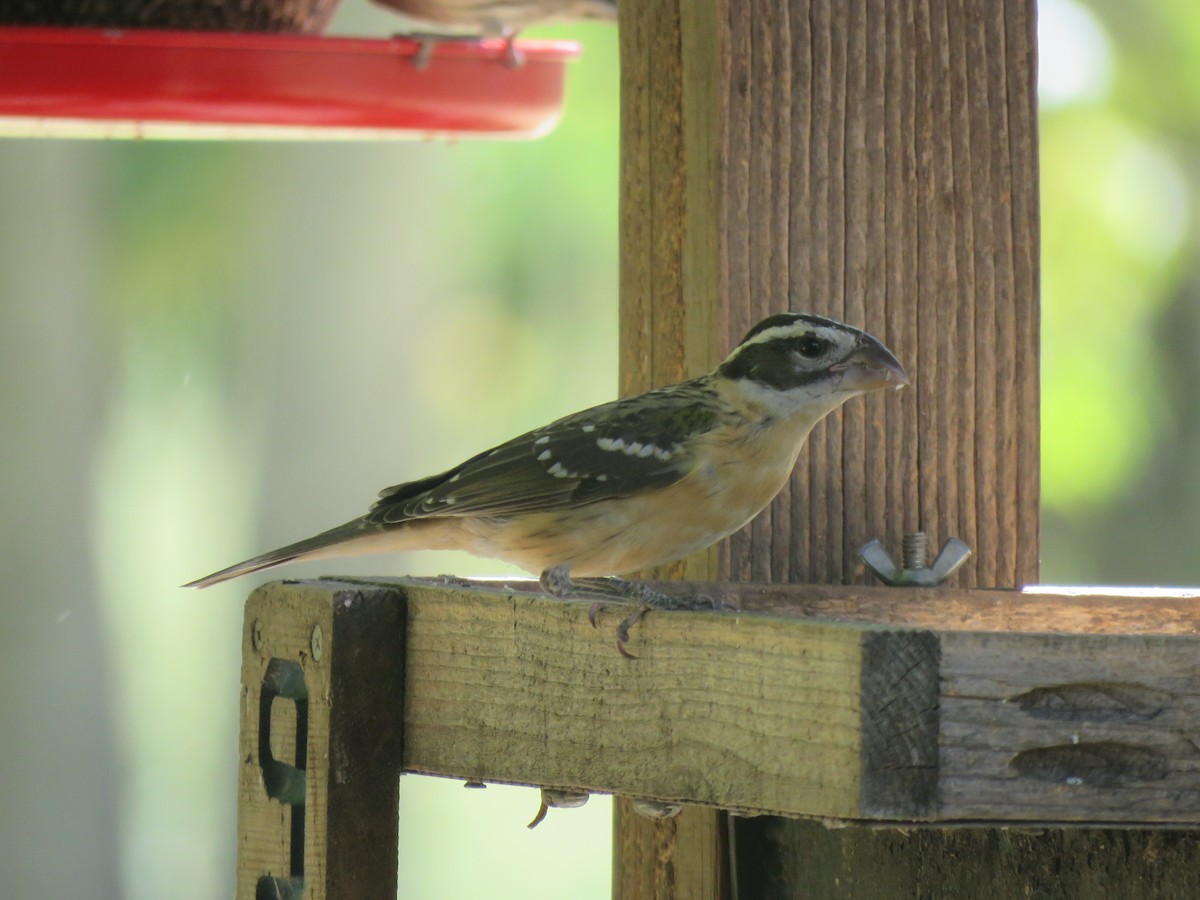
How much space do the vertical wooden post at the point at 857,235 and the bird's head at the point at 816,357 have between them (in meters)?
0.05

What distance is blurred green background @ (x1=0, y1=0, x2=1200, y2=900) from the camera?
1006 centimetres

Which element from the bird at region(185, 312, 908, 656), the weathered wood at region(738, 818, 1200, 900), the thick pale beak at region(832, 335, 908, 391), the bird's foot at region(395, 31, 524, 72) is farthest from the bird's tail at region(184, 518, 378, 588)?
the weathered wood at region(738, 818, 1200, 900)

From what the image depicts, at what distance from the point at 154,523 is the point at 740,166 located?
27.5 ft

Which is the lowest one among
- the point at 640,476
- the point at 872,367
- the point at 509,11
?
the point at 640,476

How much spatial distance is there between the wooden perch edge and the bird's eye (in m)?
0.82

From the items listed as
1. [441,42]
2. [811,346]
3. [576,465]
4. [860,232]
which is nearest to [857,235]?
[860,232]

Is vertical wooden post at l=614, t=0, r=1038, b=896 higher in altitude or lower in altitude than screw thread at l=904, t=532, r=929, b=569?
higher

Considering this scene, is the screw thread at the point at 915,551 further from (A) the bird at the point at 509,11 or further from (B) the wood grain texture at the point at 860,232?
(A) the bird at the point at 509,11

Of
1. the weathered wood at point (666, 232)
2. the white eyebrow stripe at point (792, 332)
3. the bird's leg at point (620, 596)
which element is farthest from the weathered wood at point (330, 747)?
the white eyebrow stripe at point (792, 332)

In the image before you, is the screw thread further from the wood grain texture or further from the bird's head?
the bird's head

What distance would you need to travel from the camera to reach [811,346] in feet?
10.8

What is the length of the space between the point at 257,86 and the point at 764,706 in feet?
6.33

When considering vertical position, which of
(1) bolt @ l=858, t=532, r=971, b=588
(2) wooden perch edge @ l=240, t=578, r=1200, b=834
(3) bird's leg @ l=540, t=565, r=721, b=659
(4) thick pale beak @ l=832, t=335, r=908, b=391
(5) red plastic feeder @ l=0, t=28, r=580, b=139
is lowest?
(2) wooden perch edge @ l=240, t=578, r=1200, b=834

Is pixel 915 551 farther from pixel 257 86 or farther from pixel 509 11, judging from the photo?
pixel 509 11
